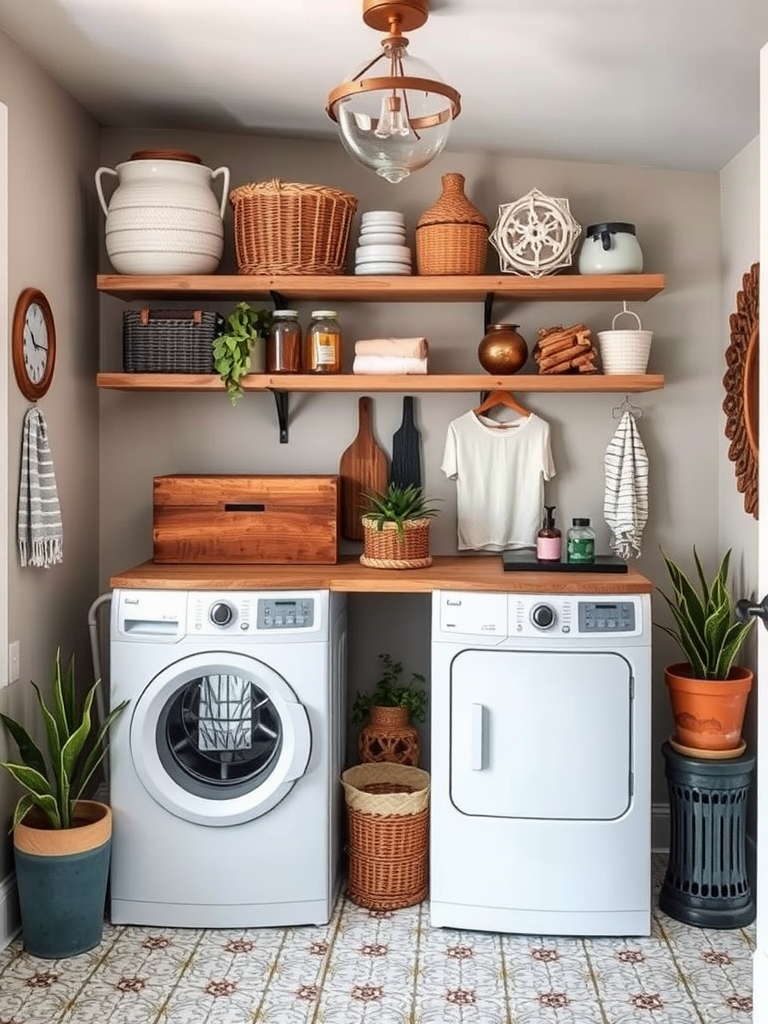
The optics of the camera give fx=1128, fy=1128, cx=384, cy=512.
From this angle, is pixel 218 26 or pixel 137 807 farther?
pixel 137 807

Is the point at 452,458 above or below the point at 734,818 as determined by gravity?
above

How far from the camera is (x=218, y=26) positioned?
2.72 m

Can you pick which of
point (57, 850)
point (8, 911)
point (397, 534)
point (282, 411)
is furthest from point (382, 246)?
point (8, 911)

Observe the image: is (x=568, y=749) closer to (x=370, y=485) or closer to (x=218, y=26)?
(x=370, y=485)

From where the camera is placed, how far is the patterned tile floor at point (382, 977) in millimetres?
2746

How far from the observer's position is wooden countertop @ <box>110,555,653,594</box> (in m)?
3.17

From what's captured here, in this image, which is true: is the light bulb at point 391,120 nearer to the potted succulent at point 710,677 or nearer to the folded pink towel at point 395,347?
the folded pink towel at point 395,347

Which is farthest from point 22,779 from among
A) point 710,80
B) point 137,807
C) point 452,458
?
point 710,80

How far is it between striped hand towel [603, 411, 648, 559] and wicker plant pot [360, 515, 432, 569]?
65 cm

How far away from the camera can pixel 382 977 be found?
294cm

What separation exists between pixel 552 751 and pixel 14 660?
1.51 metres

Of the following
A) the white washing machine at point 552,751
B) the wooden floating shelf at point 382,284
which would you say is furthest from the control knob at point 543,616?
the wooden floating shelf at point 382,284

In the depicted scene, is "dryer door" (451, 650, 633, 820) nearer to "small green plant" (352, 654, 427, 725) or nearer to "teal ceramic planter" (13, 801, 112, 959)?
"small green plant" (352, 654, 427, 725)

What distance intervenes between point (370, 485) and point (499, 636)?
872 millimetres
